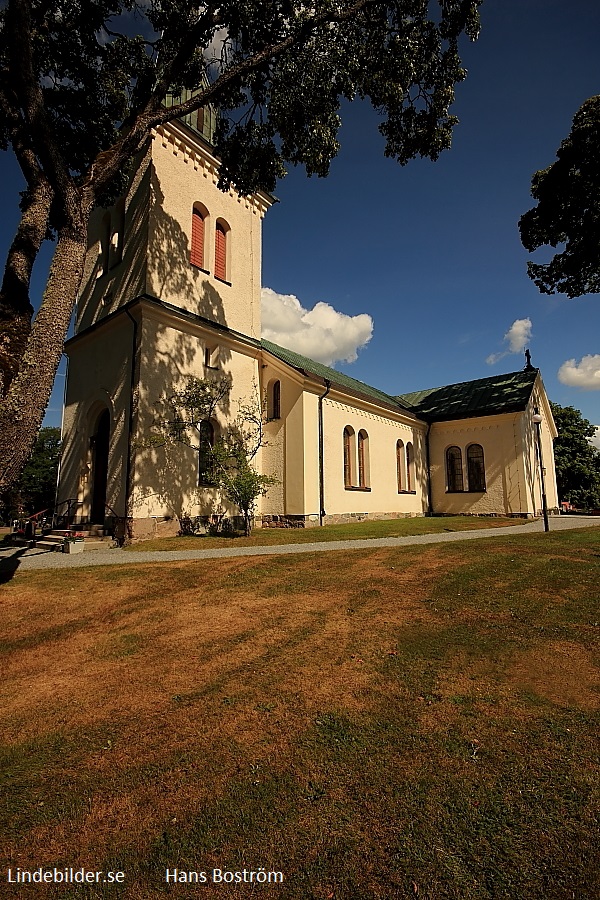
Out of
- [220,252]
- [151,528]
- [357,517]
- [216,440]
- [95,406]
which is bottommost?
[151,528]

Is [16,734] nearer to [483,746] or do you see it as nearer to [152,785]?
[152,785]

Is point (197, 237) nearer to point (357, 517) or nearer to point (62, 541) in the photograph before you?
point (62, 541)

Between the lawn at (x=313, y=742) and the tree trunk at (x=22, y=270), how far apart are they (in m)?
4.33

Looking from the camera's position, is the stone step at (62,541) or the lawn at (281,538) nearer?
the lawn at (281,538)

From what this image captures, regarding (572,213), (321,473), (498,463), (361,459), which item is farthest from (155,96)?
(498,463)

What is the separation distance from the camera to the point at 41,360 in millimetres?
7129

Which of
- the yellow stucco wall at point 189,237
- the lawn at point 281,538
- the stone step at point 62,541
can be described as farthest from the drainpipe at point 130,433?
the yellow stucco wall at point 189,237

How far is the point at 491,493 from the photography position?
22.8m

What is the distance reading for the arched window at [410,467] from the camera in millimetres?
24022

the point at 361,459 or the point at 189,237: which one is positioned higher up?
the point at 189,237

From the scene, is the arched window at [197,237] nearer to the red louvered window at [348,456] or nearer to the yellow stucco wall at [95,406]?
the yellow stucco wall at [95,406]

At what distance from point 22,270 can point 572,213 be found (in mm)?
20488

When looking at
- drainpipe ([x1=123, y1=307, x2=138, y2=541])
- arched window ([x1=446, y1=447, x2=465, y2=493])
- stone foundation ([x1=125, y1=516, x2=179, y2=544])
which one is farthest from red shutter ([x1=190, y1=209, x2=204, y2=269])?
arched window ([x1=446, y1=447, x2=465, y2=493])

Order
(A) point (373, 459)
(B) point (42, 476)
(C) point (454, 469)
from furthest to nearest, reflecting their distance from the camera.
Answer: (B) point (42, 476) → (C) point (454, 469) → (A) point (373, 459)
